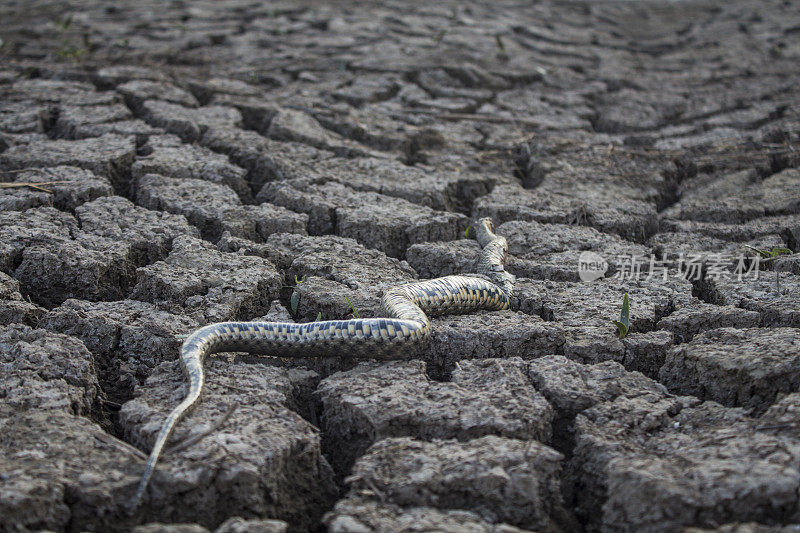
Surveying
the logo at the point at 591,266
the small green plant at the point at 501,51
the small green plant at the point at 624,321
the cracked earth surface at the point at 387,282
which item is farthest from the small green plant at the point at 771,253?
the small green plant at the point at 501,51

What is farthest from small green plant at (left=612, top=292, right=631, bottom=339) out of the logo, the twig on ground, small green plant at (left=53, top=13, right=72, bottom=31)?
small green plant at (left=53, top=13, right=72, bottom=31)

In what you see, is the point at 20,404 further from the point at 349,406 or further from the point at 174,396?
the point at 349,406

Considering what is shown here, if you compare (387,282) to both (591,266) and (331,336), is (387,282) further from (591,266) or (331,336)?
(591,266)

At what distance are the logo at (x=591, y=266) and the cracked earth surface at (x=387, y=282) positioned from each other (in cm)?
5

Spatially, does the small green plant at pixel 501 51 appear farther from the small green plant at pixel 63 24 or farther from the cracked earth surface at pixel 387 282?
the small green plant at pixel 63 24

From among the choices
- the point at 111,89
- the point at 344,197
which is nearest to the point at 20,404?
the point at 344,197

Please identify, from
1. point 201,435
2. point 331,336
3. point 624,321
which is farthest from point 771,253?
point 201,435

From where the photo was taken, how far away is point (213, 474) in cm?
199

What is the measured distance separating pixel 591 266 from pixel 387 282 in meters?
1.10

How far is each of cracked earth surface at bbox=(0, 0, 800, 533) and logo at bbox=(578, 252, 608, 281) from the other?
Answer: 5cm

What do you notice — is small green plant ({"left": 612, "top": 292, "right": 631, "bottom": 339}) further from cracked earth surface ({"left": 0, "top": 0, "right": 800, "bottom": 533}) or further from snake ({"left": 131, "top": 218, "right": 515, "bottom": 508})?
snake ({"left": 131, "top": 218, "right": 515, "bottom": 508})

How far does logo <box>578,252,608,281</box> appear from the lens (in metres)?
3.43

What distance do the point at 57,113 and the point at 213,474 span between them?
3717 millimetres

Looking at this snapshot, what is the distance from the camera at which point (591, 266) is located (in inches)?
138
